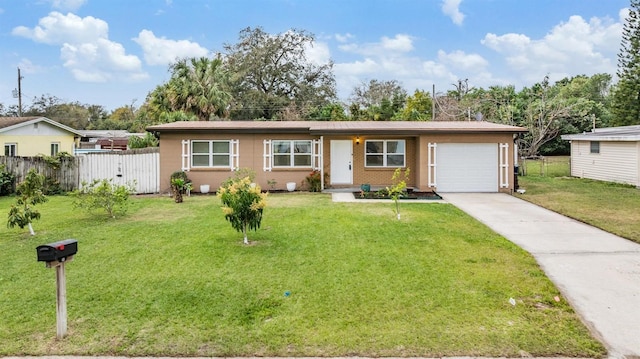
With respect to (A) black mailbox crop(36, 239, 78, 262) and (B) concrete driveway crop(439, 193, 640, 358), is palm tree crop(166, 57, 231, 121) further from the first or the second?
(A) black mailbox crop(36, 239, 78, 262)

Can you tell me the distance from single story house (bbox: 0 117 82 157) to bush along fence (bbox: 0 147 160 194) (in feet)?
21.9

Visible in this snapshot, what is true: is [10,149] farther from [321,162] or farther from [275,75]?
[275,75]

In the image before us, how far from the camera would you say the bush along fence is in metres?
15.1

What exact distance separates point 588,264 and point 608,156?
15.0 m

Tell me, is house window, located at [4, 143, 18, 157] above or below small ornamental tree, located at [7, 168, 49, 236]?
above

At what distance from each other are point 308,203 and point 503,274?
283 inches

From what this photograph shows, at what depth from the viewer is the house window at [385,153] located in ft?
51.6

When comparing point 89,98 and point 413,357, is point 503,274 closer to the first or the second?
point 413,357

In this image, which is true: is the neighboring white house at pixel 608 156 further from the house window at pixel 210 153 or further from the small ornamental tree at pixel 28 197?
the small ornamental tree at pixel 28 197

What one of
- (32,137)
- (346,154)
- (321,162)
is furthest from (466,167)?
(32,137)

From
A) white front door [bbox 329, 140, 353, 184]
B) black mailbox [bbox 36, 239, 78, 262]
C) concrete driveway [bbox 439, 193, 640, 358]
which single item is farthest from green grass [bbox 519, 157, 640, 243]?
black mailbox [bbox 36, 239, 78, 262]

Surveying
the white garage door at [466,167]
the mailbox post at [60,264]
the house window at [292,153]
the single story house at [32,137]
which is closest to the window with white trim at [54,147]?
the single story house at [32,137]

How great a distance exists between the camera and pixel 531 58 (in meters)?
34.9

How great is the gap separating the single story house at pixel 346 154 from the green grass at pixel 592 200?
1901 mm
